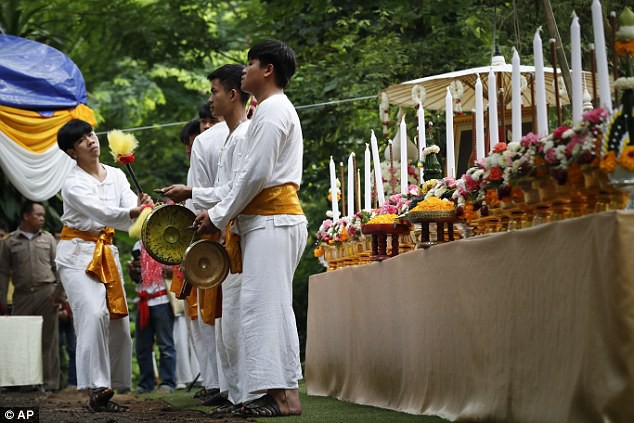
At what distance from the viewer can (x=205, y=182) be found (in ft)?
24.2

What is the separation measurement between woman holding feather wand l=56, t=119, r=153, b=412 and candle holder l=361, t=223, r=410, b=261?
1.72 metres

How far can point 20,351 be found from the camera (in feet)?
34.4

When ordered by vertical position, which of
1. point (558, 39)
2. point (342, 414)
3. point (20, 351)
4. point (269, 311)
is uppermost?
point (558, 39)

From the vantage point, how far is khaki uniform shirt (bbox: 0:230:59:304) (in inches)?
465

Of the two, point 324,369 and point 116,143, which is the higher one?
point 116,143

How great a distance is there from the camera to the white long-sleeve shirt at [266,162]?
18.8ft

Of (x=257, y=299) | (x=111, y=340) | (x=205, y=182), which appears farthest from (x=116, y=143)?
(x=257, y=299)

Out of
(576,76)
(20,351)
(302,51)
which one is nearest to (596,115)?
(576,76)

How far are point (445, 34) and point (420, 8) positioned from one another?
0.67m

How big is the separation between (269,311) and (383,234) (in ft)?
2.96

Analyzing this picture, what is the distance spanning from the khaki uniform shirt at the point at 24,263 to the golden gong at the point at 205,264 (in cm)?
621

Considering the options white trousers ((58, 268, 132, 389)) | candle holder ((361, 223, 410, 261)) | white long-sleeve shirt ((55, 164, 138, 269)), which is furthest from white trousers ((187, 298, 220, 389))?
candle holder ((361, 223, 410, 261))

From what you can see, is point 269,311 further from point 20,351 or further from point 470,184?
point 20,351

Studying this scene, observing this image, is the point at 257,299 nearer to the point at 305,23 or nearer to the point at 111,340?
the point at 111,340
